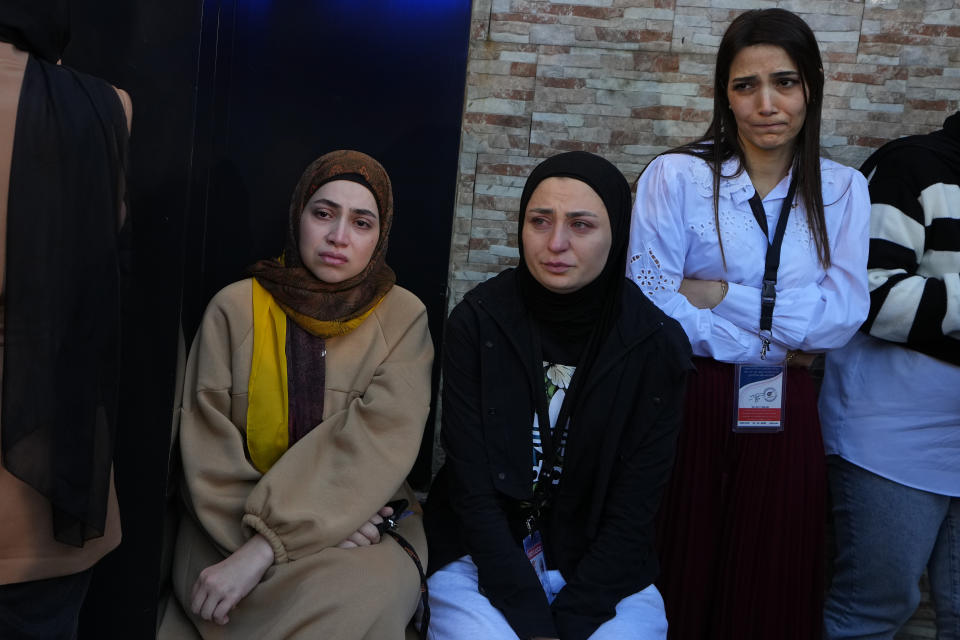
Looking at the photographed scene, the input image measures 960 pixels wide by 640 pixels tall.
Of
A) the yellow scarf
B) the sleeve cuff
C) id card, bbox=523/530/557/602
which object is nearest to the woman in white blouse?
id card, bbox=523/530/557/602

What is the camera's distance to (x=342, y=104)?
11.3 ft

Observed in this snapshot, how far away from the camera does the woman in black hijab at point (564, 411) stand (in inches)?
101

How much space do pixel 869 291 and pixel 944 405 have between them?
0.48m

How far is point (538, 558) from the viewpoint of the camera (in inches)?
103

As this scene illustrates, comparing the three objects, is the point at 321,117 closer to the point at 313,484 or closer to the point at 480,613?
the point at 313,484

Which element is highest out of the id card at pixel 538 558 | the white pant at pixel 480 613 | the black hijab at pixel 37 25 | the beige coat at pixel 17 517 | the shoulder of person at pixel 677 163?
the black hijab at pixel 37 25

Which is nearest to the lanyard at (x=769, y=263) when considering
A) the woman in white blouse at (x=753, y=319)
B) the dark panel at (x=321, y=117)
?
the woman in white blouse at (x=753, y=319)

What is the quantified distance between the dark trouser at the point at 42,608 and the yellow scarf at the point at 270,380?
2.31ft

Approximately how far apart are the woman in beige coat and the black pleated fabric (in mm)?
560

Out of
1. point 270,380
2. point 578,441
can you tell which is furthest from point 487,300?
point 270,380

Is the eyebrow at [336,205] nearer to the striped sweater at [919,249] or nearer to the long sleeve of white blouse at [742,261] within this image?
the long sleeve of white blouse at [742,261]

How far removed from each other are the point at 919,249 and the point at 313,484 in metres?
2.15

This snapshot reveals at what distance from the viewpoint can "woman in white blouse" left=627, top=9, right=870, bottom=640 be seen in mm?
2869

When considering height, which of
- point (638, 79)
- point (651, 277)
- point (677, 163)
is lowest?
point (651, 277)
